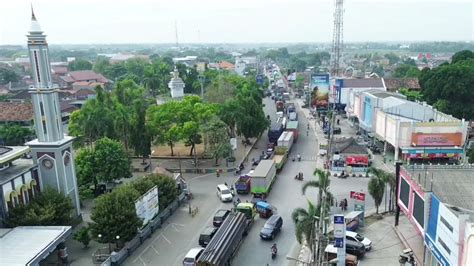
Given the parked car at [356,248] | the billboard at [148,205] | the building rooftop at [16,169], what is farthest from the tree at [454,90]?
the building rooftop at [16,169]

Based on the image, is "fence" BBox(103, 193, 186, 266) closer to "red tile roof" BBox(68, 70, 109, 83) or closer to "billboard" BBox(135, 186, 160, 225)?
"billboard" BBox(135, 186, 160, 225)

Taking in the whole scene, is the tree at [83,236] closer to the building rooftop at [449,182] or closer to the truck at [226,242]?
the truck at [226,242]

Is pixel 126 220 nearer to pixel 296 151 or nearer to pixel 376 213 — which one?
pixel 376 213

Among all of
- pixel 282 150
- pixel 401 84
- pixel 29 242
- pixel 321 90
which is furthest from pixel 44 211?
pixel 401 84

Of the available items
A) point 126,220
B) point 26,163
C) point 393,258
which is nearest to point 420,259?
point 393,258

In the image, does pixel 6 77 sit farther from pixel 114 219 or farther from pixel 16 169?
pixel 114 219

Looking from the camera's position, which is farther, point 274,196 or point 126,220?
point 274,196
